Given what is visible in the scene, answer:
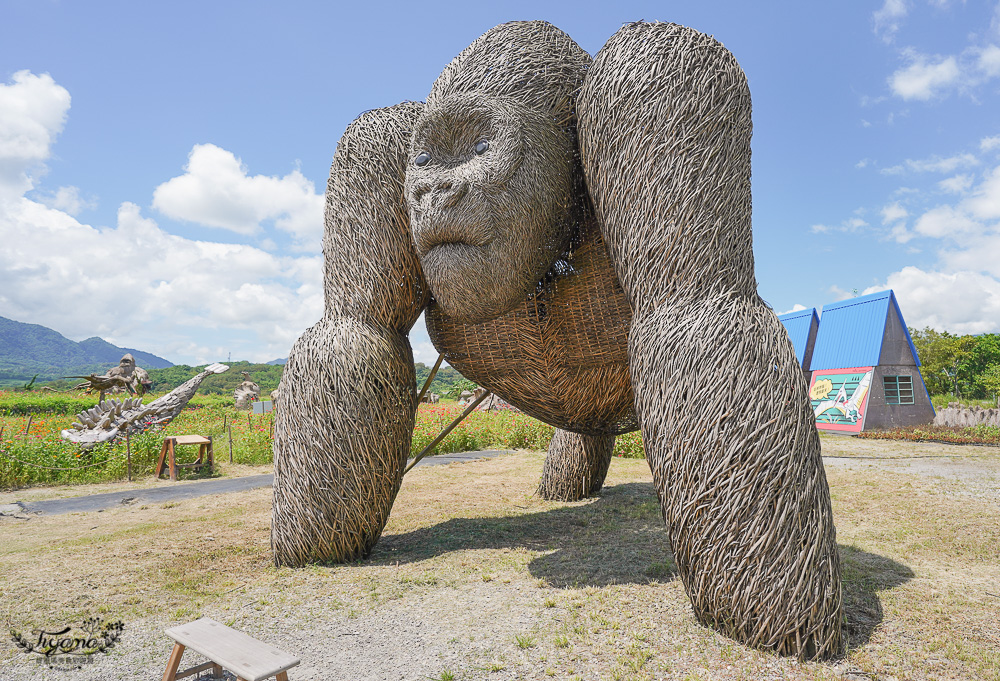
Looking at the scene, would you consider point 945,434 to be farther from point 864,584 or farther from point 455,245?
point 455,245

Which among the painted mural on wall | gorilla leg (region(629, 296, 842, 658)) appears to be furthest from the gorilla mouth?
the painted mural on wall

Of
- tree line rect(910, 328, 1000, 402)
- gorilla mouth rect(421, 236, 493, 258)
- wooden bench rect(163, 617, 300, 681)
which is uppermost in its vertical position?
tree line rect(910, 328, 1000, 402)

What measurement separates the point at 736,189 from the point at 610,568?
2402 mm

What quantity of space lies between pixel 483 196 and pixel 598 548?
2.64m

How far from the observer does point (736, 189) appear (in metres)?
2.87

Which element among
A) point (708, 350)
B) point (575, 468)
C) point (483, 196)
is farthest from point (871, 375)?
point (483, 196)

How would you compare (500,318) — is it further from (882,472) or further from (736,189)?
(882,472)

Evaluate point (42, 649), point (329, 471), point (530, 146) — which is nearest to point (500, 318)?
point (530, 146)

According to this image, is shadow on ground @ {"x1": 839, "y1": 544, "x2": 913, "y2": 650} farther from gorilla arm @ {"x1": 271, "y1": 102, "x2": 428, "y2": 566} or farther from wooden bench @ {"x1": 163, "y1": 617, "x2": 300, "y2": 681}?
gorilla arm @ {"x1": 271, "y1": 102, "x2": 428, "y2": 566}

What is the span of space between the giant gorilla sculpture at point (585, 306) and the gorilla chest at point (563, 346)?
0.6 inches

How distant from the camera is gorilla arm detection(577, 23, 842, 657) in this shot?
7.98ft

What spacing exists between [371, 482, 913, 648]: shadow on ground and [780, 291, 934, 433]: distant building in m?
11.1

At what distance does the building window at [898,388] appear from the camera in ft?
47.9

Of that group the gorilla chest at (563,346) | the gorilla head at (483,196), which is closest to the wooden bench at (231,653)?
the gorilla head at (483,196)
